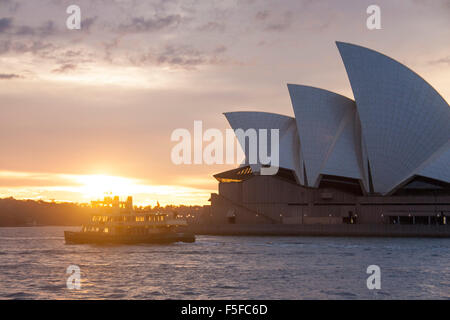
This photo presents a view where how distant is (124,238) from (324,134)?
2920 cm

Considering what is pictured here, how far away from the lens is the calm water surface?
23766 mm

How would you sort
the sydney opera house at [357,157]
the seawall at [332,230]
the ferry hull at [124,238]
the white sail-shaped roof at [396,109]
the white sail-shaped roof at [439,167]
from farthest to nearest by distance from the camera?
the seawall at [332,230]
the white sail-shaped roof at [439,167]
the sydney opera house at [357,157]
the white sail-shaped roof at [396,109]
the ferry hull at [124,238]

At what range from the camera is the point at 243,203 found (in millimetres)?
76438

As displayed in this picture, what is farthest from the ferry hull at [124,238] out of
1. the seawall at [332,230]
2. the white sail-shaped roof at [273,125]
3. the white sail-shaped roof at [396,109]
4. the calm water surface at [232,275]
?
the white sail-shaped roof at [396,109]

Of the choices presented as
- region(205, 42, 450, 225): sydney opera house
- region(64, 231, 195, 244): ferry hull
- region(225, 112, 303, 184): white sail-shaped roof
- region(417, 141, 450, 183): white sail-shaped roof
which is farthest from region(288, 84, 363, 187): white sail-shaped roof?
region(64, 231, 195, 244): ferry hull

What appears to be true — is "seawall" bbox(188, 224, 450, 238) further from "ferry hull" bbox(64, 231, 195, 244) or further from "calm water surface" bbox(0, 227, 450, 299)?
"calm water surface" bbox(0, 227, 450, 299)

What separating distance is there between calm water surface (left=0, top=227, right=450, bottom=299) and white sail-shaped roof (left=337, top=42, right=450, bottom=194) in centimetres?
2400

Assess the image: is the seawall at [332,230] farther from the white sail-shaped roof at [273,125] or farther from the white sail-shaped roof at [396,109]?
the white sail-shaped roof at [273,125]

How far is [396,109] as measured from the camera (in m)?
66.5

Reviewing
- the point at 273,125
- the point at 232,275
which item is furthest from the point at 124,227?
the point at 232,275

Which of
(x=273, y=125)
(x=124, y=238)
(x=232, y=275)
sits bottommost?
(x=232, y=275)

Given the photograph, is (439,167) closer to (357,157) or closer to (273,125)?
(357,157)

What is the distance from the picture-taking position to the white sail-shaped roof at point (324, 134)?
70.9 metres
